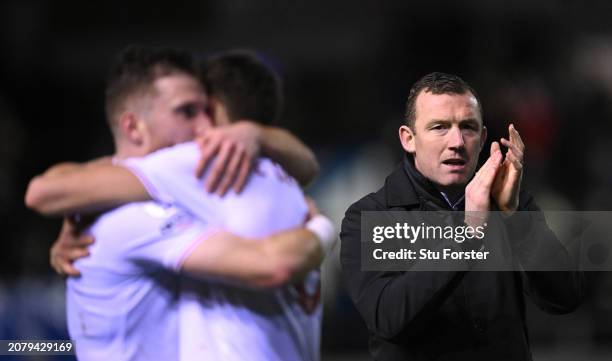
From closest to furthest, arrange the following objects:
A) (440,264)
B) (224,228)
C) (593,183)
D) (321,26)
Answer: (440,264), (224,228), (593,183), (321,26)

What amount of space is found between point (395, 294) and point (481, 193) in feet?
0.71

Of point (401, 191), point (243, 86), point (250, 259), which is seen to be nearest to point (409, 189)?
point (401, 191)

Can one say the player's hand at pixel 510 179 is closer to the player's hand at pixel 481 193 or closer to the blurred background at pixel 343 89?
the player's hand at pixel 481 193

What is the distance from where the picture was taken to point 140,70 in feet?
7.20

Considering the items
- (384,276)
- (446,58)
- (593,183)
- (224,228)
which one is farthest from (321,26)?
(384,276)

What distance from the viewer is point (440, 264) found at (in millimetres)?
1475

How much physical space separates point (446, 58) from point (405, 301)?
368 centimetres

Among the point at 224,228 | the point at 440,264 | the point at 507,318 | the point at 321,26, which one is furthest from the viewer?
the point at 321,26

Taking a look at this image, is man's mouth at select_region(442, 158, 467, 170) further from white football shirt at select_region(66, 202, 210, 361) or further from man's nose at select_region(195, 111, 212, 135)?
man's nose at select_region(195, 111, 212, 135)

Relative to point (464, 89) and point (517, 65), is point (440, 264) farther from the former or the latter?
point (517, 65)

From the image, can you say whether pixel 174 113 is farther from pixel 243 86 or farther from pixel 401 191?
pixel 401 191

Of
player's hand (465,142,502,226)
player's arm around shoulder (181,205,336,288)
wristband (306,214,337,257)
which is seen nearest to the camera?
player's hand (465,142,502,226)

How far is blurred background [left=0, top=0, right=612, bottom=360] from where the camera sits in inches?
151

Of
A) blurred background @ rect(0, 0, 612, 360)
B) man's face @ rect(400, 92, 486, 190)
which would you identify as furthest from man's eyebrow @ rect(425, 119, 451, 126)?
blurred background @ rect(0, 0, 612, 360)
